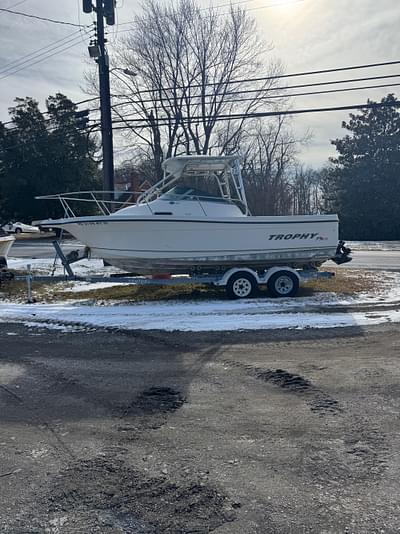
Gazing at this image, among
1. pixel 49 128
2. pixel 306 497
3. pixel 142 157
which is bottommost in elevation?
pixel 306 497

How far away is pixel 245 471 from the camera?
3.38 m

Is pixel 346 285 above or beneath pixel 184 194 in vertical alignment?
beneath

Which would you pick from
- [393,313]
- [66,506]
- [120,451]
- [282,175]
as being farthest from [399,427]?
[282,175]

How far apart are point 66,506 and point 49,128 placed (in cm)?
3989

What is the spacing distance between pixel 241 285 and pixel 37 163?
1317 inches

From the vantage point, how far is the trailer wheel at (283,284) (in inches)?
420

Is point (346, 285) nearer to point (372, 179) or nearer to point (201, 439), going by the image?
point (201, 439)

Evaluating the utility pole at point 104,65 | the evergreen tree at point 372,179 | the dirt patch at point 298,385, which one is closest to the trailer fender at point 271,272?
the dirt patch at point 298,385

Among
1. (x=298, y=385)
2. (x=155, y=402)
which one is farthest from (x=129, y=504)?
(x=298, y=385)

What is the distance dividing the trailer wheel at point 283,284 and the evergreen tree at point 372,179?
1115 inches

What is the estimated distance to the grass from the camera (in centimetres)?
1101

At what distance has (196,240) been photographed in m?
10.4

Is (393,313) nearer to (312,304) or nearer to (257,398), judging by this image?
(312,304)

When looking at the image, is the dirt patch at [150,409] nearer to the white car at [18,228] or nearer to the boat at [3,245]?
the boat at [3,245]
